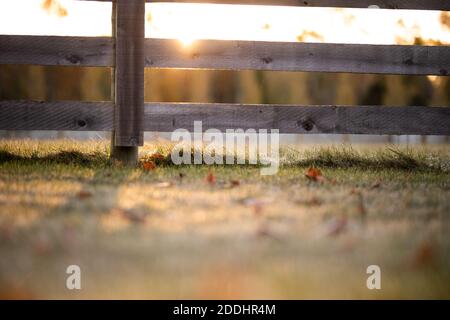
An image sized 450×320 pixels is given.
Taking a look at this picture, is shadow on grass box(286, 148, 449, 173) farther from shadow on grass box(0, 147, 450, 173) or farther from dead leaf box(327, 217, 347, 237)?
dead leaf box(327, 217, 347, 237)

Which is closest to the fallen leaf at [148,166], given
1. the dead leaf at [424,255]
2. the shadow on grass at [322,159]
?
the shadow on grass at [322,159]

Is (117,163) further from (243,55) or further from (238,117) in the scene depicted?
(243,55)

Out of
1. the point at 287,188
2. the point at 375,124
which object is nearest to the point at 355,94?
the point at 375,124

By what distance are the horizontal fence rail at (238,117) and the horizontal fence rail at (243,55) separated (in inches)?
12.7

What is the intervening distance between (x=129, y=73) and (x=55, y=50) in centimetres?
60

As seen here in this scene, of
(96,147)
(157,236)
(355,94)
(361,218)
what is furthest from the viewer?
(355,94)

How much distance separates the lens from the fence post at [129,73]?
180 inches

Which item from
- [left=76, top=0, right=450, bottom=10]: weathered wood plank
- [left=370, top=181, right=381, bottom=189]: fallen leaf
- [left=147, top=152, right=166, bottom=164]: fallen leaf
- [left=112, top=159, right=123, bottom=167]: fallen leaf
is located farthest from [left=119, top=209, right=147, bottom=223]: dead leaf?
[left=76, top=0, right=450, bottom=10]: weathered wood plank

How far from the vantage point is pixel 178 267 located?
1.92 m

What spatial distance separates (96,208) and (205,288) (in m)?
1.03

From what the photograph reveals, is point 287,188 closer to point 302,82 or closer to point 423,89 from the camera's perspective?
point 423,89

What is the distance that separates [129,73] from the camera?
15.0ft

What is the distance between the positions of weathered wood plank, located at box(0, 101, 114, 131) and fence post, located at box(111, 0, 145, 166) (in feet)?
0.39

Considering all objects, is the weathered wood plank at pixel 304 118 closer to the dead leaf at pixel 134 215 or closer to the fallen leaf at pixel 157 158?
the fallen leaf at pixel 157 158
